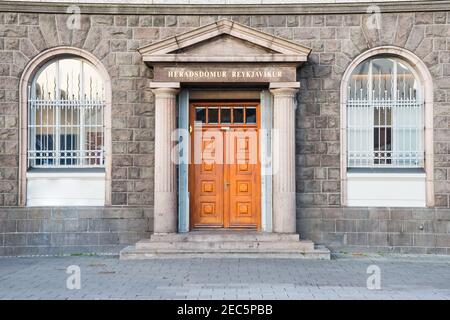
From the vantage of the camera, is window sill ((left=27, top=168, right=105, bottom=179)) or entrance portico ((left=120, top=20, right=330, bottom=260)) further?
window sill ((left=27, top=168, right=105, bottom=179))

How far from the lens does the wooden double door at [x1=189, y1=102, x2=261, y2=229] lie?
1309 centimetres

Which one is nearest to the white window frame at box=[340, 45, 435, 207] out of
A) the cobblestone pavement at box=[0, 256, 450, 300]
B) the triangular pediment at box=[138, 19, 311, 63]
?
the triangular pediment at box=[138, 19, 311, 63]

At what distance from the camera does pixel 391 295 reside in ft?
27.4

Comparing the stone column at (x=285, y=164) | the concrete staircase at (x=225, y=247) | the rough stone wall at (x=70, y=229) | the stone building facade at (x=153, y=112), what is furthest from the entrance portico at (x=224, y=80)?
the rough stone wall at (x=70, y=229)

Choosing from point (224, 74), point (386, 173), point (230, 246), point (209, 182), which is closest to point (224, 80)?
point (224, 74)

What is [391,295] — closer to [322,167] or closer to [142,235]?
[322,167]

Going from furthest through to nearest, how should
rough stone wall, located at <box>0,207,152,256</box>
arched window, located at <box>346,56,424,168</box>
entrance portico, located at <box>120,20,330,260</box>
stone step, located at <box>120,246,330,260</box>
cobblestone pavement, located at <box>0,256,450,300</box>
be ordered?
arched window, located at <box>346,56,424,168</box>
rough stone wall, located at <box>0,207,152,256</box>
entrance portico, located at <box>120,20,330,260</box>
stone step, located at <box>120,246,330,260</box>
cobblestone pavement, located at <box>0,256,450,300</box>

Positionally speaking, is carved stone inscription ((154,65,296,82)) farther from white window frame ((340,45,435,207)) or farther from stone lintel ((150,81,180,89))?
white window frame ((340,45,435,207))

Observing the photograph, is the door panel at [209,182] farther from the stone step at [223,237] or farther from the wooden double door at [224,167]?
the stone step at [223,237]

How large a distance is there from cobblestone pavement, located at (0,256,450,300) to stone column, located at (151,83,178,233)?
41.3 inches

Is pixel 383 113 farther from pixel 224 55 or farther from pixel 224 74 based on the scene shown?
pixel 224 55

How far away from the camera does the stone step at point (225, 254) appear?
11.6 meters

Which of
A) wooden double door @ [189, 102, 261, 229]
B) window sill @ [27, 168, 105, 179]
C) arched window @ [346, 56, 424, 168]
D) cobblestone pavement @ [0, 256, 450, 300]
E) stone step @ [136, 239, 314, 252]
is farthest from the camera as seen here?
wooden double door @ [189, 102, 261, 229]

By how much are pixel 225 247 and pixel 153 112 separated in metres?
3.43
